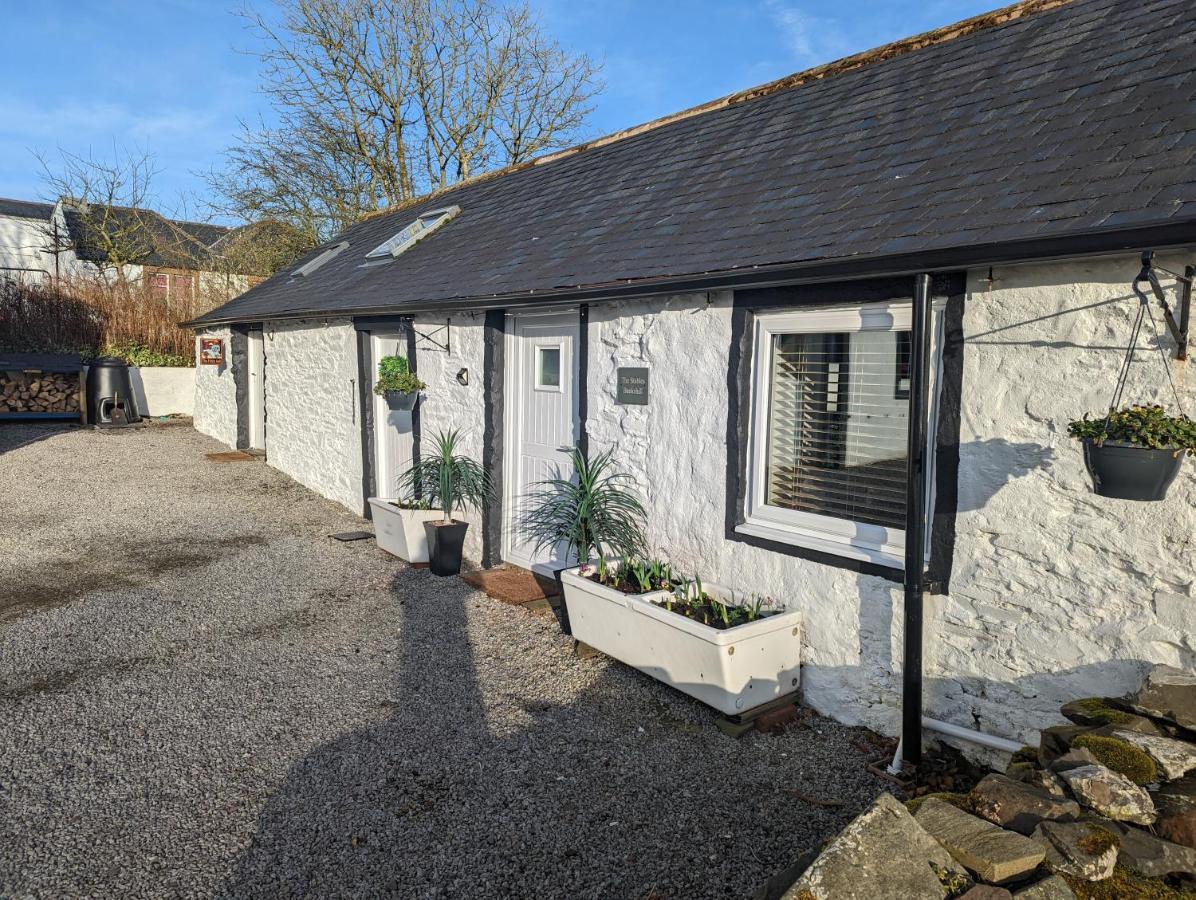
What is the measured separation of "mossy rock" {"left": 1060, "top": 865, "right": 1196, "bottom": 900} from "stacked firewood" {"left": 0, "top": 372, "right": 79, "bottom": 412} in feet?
61.2

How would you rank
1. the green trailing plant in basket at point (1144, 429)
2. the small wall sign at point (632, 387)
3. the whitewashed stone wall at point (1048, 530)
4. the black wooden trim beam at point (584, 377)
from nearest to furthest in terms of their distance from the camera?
1. the green trailing plant in basket at point (1144, 429)
2. the whitewashed stone wall at point (1048, 530)
3. the small wall sign at point (632, 387)
4. the black wooden trim beam at point (584, 377)

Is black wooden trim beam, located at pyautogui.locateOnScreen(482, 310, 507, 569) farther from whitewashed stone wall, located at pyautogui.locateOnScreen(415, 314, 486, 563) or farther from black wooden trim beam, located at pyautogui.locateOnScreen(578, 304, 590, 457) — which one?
black wooden trim beam, located at pyautogui.locateOnScreen(578, 304, 590, 457)

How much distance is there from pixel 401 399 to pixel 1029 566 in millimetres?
5852

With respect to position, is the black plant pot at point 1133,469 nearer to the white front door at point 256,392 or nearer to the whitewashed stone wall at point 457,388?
the whitewashed stone wall at point 457,388

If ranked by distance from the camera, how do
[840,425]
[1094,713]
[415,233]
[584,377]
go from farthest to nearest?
[415,233], [584,377], [840,425], [1094,713]

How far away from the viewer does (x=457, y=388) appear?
7617 millimetres

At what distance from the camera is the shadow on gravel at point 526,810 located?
3.09 metres

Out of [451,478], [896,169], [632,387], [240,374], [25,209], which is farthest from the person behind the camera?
Answer: [25,209]

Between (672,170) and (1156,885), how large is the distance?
625 cm

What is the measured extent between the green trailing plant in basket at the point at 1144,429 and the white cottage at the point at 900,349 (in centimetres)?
38

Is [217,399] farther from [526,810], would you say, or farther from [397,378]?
[526,810]

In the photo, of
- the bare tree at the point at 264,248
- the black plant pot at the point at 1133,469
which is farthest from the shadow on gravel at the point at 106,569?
the bare tree at the point at 264,248

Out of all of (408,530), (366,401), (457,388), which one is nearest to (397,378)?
(457,388)

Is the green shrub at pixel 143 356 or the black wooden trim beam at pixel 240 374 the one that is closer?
the black wooden trim beam at pixel 240 374
